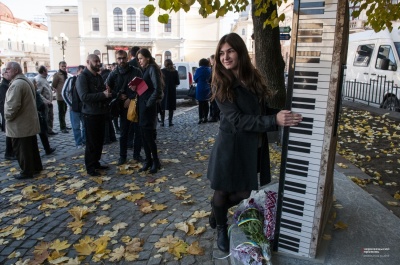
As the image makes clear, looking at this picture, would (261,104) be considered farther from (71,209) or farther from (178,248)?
(71,209)

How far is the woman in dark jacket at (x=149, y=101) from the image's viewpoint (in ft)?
18.1

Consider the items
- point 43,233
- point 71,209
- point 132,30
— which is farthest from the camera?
point 132,30

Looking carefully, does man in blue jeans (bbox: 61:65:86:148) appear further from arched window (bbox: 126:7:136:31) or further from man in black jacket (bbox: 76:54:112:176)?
arched window (bbox: 126:7:136:31)

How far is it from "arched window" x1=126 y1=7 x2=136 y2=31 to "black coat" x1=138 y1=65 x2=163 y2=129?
160ft

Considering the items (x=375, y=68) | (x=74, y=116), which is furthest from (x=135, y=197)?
(x=375, y=68)

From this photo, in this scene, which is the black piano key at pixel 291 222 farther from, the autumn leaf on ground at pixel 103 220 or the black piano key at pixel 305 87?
the autumn leaf on ground at pixel 103 220

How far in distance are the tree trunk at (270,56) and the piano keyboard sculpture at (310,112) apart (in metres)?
4.38

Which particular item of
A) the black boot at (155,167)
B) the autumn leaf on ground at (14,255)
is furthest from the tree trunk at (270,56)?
the autumn leaf on ground at (14,255)

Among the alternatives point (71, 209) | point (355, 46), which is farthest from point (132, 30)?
point (71, 209)

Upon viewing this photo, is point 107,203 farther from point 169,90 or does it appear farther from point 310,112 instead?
point 169,90

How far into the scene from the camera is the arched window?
50906mm

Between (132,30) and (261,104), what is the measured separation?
52.2 metres

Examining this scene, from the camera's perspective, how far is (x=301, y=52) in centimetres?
228

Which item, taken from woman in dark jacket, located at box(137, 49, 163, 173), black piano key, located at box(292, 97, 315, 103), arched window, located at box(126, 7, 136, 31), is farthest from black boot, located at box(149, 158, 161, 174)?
arched window, located at box(126, 7, 136, 31)
